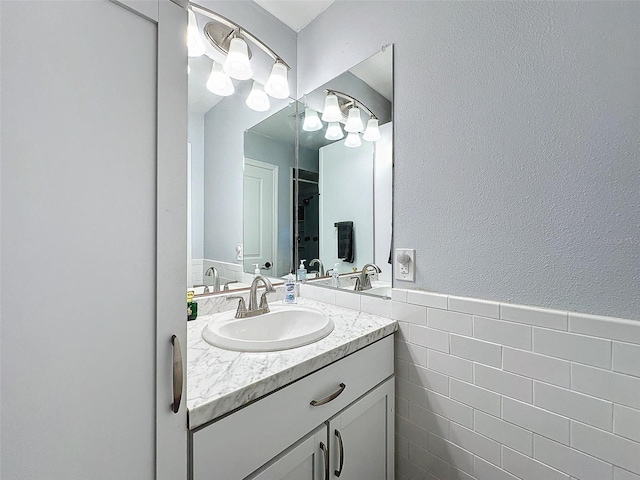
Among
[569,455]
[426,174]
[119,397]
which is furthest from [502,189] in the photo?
[119,397]

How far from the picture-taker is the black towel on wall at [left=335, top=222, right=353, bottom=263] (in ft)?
5.02

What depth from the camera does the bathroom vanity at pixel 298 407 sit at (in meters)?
0.66

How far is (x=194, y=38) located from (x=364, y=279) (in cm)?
136

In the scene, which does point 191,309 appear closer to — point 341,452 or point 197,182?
point 197,182

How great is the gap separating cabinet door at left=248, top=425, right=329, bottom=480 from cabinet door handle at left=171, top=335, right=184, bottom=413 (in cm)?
32

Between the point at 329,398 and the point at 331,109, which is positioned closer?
the point at 329,398

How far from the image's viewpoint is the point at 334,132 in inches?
63.9

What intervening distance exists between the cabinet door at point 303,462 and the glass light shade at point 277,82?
162 centimetres

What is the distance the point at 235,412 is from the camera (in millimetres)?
680

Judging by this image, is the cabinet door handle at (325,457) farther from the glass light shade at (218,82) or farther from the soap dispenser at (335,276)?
the glass light shade at (218,82)

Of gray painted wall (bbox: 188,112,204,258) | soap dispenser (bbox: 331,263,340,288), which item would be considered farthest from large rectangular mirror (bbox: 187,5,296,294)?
soap dispenser (bbox: 331,263,340,288)

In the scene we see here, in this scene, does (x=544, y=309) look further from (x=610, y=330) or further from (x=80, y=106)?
(x=80, y=106)

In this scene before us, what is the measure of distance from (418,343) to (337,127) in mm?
1163

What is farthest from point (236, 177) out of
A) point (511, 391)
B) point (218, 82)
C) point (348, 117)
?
point (511, 391)
